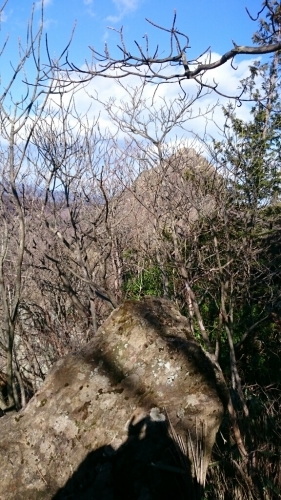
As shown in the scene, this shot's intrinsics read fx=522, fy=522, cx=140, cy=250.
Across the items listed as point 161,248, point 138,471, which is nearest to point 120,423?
point 138,471

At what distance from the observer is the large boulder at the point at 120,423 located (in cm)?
289

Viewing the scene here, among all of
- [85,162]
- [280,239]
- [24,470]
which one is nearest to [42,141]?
[85,162]

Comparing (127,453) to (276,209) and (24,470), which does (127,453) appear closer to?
(24,470)

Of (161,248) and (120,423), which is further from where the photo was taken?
(161,248)

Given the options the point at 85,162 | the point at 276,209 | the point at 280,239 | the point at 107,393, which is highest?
the point at 85,162

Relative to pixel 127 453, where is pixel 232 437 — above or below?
below

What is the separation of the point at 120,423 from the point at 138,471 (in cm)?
29

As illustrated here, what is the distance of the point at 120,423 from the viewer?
10.0 feet

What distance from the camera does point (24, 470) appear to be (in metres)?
3.03

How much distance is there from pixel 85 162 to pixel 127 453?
5.91 m

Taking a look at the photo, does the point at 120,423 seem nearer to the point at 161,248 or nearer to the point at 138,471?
the point at 138,471

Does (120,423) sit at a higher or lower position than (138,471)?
higher

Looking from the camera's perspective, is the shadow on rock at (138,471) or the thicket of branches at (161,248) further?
the thicket of branches at (161,248)

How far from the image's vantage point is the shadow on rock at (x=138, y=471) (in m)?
2.86
